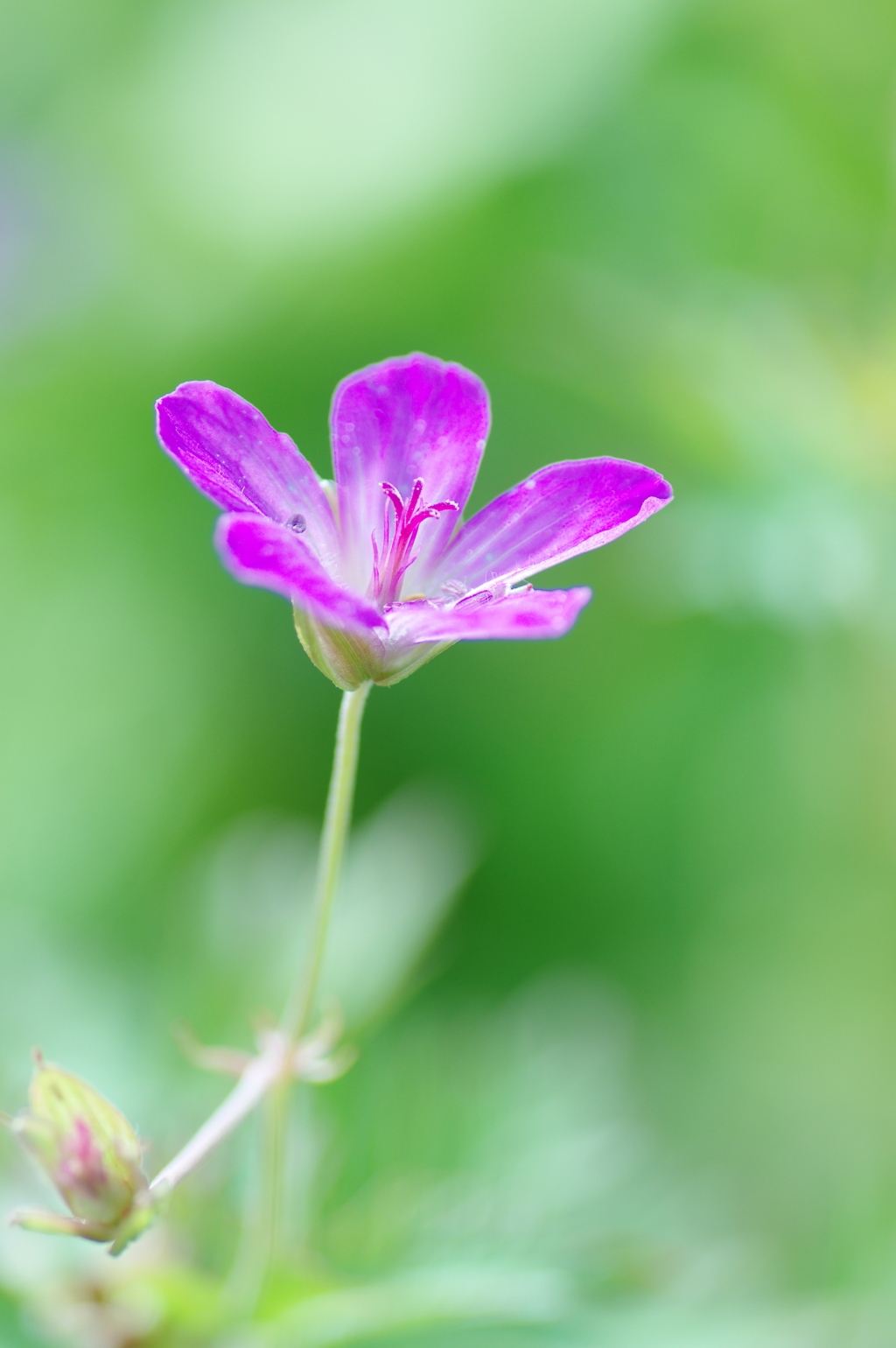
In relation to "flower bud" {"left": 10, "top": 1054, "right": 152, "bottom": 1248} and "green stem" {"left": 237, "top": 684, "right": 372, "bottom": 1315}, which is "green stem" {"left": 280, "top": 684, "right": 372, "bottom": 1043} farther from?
"flower bud" {"left": 10, "top": 1054, "right": 152, "bottom": 1248}

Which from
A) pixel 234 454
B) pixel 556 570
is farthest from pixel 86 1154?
pixel 556 570

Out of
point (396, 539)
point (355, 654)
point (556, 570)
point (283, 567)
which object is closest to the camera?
point (283, 567)

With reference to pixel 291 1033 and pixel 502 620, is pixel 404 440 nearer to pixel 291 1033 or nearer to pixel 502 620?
pixel 502 620

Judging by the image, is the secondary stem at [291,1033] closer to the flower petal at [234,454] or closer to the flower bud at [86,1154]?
the flower bud at [86,1154]

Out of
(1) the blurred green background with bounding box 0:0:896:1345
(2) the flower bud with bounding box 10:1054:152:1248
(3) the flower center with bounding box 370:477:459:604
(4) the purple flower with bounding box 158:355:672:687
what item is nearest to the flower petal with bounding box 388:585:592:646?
(4) the purple flower with bounding box 158:355:672:687

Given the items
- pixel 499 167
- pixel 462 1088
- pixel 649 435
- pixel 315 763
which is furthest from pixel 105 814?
Result: pixel 499 167

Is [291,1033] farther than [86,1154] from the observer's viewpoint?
Yes

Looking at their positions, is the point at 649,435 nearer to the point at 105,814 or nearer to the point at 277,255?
the point at 277,255
